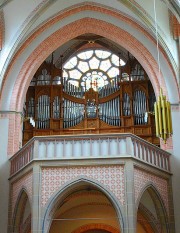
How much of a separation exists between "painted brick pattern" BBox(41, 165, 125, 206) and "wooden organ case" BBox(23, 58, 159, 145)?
605cm

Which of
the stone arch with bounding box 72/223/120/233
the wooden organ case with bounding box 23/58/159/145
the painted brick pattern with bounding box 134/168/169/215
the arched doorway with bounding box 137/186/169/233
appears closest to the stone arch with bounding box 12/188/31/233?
the stone arch with bounding box 72/223/120/233

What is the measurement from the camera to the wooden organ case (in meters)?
22.1

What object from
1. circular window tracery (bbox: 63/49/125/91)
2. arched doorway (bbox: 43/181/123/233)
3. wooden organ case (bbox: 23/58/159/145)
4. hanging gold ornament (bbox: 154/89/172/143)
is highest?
circular window tracery (bbox: 63/49/125/91)

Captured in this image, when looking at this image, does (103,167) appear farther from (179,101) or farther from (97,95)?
(97,95)

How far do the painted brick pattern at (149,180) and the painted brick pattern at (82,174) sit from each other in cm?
54

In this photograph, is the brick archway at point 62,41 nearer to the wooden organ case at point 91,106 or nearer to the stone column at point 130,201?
the wooden organ case at point 91,106

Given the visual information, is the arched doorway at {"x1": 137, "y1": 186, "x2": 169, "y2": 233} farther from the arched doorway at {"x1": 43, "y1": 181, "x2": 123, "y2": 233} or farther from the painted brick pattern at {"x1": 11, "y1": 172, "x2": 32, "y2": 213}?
the painted brick pattern at {"x1": 11, "y1": 172, "x2": 32, "y2": 213}

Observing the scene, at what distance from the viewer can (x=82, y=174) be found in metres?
16.1

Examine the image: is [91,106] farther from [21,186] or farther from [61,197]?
[61,197]

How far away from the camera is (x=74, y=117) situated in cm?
2252

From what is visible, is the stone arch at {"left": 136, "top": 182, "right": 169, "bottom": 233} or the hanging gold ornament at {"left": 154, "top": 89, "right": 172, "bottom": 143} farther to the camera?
the stone arch at {"left": 136, "top": 182, "right": 169, "bottom": 233}

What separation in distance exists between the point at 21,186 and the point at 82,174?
242cm

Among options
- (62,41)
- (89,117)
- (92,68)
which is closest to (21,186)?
(89,117)

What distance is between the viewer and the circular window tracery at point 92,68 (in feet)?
77.8
